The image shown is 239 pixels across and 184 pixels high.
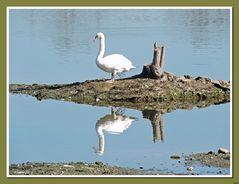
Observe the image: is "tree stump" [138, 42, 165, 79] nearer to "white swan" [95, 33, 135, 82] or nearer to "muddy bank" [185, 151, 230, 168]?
"white swan" [95, 33, 135, 82]

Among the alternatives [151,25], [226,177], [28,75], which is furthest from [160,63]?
[226,177]

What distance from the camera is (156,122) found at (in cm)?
2186

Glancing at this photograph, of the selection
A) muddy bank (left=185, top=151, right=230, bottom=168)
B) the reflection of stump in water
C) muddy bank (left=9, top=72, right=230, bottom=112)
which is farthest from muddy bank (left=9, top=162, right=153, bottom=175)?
muddy bank (left=9, top=72, right=230, bottom=112)

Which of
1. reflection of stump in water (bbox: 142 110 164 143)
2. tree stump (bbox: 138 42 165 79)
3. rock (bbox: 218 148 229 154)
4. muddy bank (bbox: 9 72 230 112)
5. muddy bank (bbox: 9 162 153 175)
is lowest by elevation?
muddy bank (bbox: 9 162 153 175)

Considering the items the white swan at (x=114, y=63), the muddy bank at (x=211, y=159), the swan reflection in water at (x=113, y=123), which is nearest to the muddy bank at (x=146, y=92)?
the white swan at (x=114, y=63)

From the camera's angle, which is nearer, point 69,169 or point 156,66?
point 69,169

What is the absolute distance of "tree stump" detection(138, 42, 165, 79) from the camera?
24.6 metres

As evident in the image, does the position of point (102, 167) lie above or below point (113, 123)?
below

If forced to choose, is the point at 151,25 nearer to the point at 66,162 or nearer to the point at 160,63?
the point at 160,63

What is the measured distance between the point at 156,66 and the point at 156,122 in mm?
3160

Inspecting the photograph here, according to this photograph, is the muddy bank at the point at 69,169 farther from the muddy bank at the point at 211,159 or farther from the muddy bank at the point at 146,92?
the muddy bank at the point at 146,92

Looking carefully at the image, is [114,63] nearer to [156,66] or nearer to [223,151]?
[156,66]

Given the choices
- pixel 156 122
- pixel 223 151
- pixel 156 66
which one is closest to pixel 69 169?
pixel 223 151

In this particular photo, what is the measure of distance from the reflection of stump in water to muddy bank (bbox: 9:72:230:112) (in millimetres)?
502
